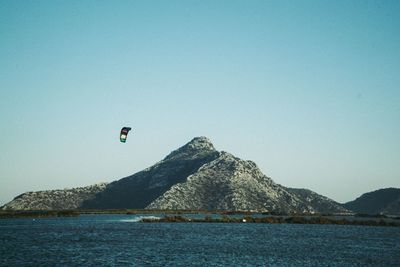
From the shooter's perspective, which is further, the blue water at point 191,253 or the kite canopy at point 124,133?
the kite canopy at point 124,133

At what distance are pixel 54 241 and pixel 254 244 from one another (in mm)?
36056

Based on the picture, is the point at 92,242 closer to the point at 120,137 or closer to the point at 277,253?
the point at 120,137

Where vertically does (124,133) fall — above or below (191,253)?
above

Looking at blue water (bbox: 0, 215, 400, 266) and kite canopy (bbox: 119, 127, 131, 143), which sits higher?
kite canopy (bbox: 119, 127, 131, 143)

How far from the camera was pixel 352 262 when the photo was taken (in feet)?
203

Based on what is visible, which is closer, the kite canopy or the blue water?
the blue water

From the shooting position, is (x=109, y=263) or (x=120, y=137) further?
(x=120, y=137)

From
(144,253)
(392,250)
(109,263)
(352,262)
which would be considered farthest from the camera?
(392,250)

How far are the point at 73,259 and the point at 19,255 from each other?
8692mm

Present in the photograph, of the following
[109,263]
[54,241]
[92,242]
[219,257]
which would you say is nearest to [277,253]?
[219,257]

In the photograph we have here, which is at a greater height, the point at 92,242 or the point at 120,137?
the point at 120,137

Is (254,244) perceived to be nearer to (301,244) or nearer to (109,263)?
(301,244)

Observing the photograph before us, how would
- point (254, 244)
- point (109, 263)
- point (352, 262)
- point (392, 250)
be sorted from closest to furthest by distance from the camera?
1. point (109, 263)
2. point (352, 262)
3. point (392, 250)
4. point (254, 244)

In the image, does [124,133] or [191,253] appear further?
[124,133]
